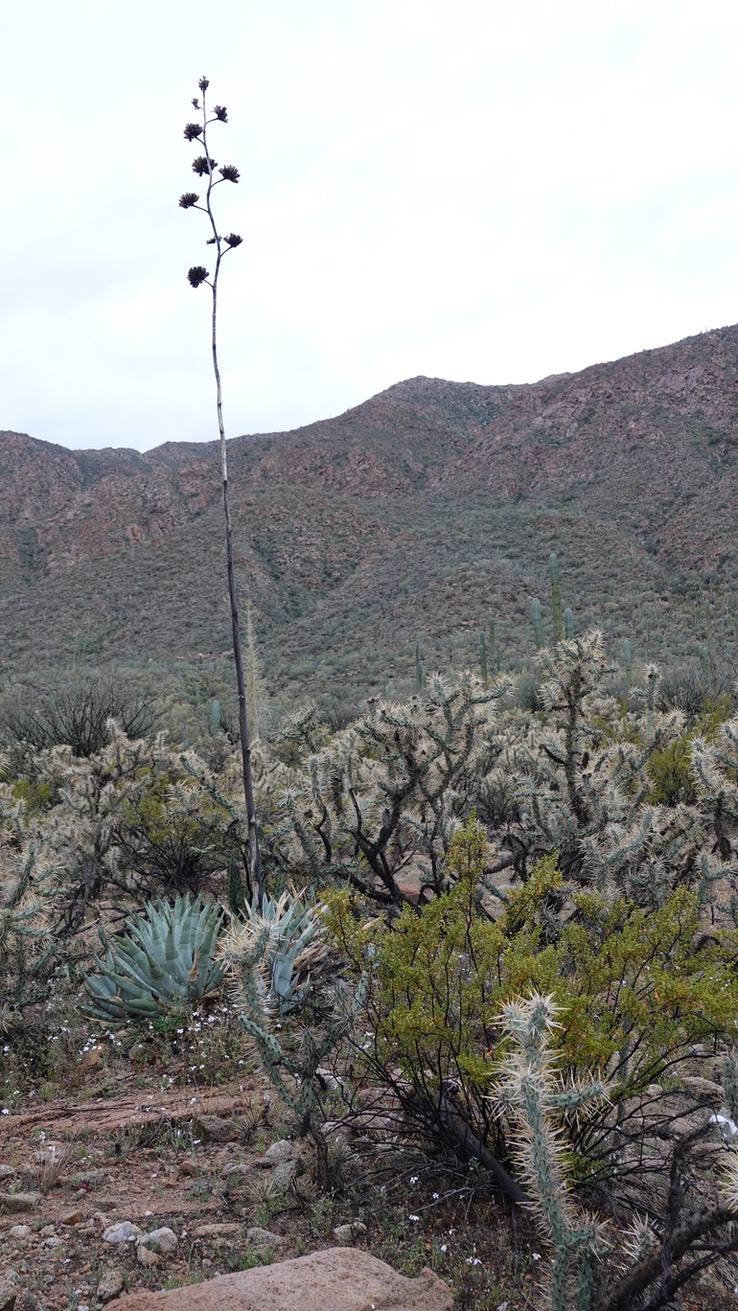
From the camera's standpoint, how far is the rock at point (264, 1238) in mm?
3020

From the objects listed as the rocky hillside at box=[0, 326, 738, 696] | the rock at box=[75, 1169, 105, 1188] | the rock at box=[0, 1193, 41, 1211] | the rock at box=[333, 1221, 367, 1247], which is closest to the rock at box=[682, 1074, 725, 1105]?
the rock at box=[333, 1221, 367, 1247]

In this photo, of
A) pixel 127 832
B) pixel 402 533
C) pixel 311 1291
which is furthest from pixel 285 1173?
pixel 402 533

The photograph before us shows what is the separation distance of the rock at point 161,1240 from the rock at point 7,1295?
0.43 metres

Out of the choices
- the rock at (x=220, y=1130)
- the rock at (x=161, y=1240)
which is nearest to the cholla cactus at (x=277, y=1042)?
the rock at (x=220, y=1130)

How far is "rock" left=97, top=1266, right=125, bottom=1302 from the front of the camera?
9.02ft

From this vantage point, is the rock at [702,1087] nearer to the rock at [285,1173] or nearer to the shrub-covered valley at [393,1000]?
the shrub-covered valley at [393,1000]

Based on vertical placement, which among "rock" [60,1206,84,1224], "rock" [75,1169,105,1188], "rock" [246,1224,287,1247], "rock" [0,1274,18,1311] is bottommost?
"rock" [75,1169,105,1188]

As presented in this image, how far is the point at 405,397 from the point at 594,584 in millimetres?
42357

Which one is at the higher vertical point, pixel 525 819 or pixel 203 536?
pixel 203 536

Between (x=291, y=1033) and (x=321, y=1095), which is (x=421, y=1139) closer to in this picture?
(x=321, y=1095)

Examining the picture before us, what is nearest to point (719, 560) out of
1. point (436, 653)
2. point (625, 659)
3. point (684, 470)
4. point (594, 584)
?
point (594, 584)

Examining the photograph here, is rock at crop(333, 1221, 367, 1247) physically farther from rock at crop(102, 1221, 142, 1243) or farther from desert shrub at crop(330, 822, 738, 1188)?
rock at crop(102, 1221, 142, 1243)

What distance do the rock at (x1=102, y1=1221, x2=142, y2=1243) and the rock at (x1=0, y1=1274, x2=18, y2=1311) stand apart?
1.25ft

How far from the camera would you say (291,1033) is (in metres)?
4.86
